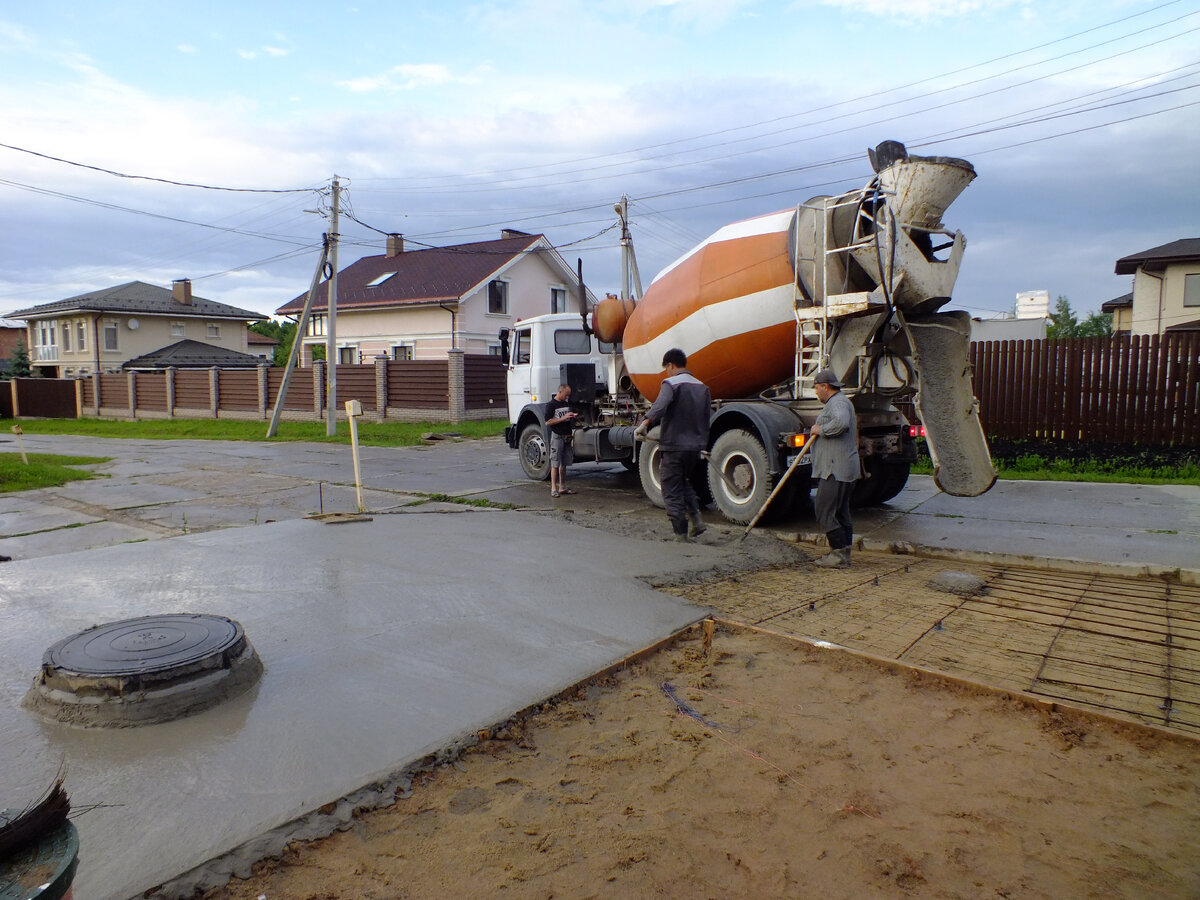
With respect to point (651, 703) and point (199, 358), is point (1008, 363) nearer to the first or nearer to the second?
point (651, 703)

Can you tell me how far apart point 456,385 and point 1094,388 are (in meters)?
17.9

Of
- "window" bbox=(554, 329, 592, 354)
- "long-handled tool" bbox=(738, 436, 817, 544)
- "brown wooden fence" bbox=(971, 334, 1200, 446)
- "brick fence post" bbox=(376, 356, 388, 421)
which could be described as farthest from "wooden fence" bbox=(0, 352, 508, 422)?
"long-handled tool" bbox=(738, 436, 817, 544)

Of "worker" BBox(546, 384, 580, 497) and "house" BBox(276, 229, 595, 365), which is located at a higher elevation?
"house" BBox(276, 229, 595, 365)

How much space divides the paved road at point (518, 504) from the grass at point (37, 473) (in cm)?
39

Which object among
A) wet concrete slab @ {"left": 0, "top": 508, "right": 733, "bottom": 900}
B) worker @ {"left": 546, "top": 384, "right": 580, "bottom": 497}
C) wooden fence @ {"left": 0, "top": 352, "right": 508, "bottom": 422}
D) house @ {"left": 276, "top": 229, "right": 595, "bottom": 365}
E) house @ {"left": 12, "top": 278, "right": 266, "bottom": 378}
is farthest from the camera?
house @ {"left": 12, "top": 278, "right": 266, "bottom": 378}

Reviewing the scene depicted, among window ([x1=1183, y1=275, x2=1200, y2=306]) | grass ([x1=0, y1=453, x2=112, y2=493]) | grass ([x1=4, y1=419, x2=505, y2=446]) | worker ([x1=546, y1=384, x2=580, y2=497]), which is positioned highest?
window ([x1=1183, y1=275, x2=1200, y2=306])

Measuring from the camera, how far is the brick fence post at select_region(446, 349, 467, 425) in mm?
25672

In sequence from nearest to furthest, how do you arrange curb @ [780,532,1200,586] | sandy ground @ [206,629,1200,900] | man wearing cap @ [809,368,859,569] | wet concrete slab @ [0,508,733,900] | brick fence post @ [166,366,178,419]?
sandy ground @ [206,629,1200,900] → wet concrete slab @ [0,508,733,900] → curb @ [780,532,1200,586] → man wearing cap @ [809,368,859,569] → brick fence post @ [166,366,178,419]

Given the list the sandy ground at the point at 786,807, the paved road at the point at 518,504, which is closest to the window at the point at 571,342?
the paved road at the point at 518,504

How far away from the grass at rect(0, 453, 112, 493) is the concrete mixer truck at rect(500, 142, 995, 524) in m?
9.75

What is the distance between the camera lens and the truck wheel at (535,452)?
13.2 meters

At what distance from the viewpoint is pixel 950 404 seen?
8.62 m

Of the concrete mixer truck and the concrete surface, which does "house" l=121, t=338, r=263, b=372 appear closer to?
the concrete surface

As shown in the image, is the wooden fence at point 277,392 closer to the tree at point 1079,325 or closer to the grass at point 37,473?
the grass at point 37,473
